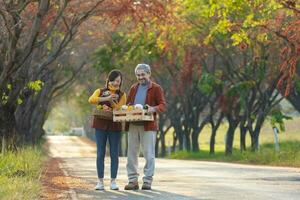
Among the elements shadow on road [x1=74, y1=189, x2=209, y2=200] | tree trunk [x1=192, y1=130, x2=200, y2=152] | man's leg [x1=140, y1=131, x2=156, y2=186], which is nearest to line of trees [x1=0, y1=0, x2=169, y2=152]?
man's leg [x1=140, y1=131, x2=156, y2=186]

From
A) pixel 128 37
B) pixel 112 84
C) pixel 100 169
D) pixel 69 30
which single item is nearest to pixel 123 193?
pixel 100 169

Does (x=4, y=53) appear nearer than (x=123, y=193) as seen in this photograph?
No

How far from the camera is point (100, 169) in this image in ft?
45.7

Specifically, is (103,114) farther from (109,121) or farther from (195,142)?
(195,142)

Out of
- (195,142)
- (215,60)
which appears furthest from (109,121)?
(195,142)

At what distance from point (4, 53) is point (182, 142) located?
110 ft

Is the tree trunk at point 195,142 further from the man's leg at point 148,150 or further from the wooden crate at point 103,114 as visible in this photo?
the wooden crate at point 103,114

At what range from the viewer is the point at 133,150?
13.8 metres

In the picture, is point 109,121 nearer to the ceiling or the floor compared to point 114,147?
nearer to the ceiling

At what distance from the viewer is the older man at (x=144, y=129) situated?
13.6 m

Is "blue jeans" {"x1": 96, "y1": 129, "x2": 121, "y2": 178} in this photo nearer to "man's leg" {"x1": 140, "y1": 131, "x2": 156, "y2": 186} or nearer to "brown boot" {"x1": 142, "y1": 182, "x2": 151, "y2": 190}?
"man's leg" {"x1": 140, "y1": 131, "x2": 156, "y2": 186}

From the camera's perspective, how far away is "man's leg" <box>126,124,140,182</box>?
1379 centimetres

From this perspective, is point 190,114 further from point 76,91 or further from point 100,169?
point 100,169

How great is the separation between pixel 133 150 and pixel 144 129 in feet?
1.50
